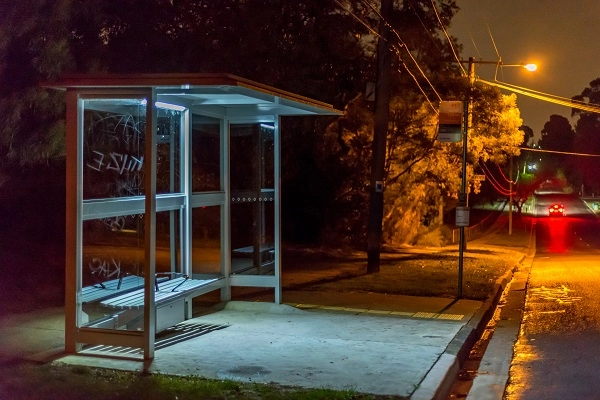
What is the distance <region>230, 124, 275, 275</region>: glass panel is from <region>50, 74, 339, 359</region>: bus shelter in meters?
0.02

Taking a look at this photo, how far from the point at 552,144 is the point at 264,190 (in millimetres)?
116531

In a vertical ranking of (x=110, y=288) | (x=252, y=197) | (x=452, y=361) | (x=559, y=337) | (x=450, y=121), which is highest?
(x=450, y=121)

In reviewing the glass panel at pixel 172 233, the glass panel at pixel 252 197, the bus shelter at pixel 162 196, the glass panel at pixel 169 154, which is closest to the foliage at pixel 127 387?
the bus shelter at pixel 162 196

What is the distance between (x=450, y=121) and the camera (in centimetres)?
1433

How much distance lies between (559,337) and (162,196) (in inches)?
245

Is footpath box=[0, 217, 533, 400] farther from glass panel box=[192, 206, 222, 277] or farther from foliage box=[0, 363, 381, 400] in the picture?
glass panel box=[192, 206, 222, 277]

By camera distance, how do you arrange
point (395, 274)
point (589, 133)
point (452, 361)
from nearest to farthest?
point (452, 361) < point (395, 274) < point (589, 133)

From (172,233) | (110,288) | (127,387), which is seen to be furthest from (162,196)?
(127,387)

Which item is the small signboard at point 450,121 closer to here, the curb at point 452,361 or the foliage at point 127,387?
the curb at point 452,361

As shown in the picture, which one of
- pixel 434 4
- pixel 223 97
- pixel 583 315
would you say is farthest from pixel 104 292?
pixel 434 4

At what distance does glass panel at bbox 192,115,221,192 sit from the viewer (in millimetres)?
11664

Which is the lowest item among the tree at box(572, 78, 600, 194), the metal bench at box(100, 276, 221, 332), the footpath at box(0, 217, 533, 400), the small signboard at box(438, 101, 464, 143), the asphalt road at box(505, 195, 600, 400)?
the asphalt road at box(505, 195, 600, 400)

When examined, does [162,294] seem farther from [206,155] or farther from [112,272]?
[206,155]

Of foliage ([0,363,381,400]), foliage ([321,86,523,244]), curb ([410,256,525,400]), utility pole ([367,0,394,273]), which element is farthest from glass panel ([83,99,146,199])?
foliage ([321,86,523,244])
